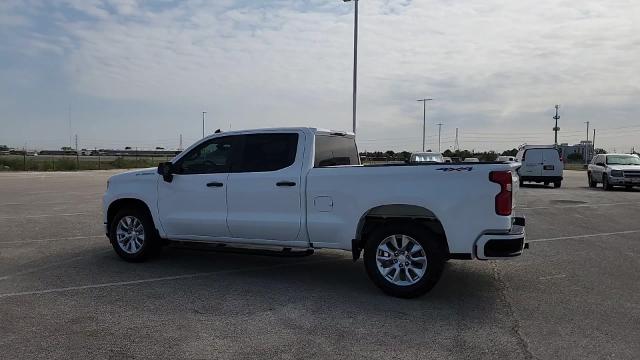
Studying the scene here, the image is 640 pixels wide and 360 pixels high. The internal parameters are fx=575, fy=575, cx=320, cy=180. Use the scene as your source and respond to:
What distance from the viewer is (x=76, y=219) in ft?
44.1

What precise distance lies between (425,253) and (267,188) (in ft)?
7.02

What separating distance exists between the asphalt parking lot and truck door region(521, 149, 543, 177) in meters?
18.4

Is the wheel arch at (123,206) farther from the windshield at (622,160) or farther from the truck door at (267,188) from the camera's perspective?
the windshield at (622,160)

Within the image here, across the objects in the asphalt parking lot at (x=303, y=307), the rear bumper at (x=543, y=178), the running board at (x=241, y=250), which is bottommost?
the asphalt parking lot at (x=303, y=307)

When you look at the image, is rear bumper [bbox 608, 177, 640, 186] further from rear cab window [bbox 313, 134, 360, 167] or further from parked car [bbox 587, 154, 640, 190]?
rear cab window [bbox 313, 134, 360, 167]

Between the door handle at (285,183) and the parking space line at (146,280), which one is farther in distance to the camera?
the door handle at (285,183)

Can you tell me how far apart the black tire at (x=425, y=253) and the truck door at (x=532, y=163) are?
22.9 metres

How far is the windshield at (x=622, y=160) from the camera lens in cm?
2614

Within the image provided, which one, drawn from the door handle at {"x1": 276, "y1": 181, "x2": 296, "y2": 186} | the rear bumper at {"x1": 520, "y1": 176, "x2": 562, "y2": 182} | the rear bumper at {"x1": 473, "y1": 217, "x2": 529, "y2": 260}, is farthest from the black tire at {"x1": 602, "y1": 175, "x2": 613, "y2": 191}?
the door handle at {"x1": 276, "y1": 181, "x2": 296, "y2": 186}

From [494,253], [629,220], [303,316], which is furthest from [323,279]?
[629,220]

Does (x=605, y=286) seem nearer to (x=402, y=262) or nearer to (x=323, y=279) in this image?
(x=402, y=262)

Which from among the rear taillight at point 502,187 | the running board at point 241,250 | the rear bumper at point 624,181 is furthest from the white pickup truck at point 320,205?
the rear bumper at point 624,181

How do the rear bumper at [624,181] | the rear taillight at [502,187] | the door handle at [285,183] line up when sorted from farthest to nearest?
the rear bumper at [624,181] → the door handle at [285,183] → the rear taillight at [502,187]

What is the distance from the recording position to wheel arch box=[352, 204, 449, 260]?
6.36m
